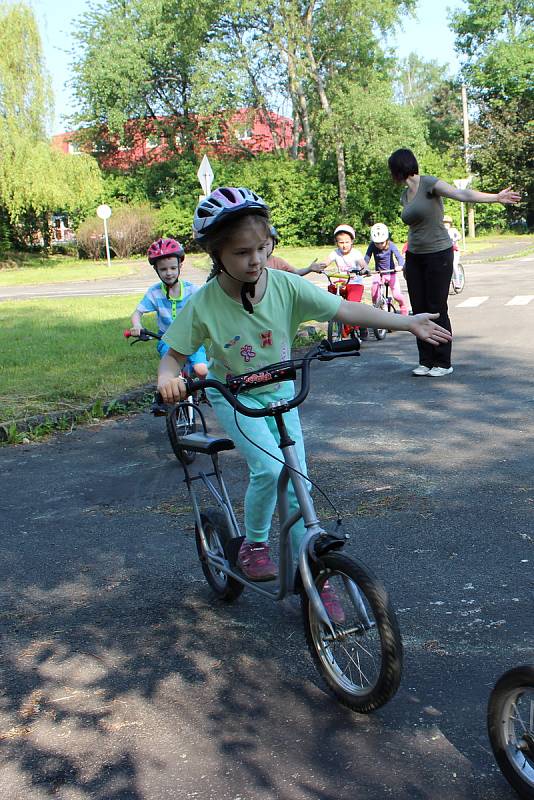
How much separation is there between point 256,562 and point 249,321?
1014 mm

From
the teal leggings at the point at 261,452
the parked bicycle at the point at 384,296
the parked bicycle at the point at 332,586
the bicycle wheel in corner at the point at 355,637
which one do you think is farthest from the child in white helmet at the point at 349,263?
the bicycle wheel in corner at the point at 355,637

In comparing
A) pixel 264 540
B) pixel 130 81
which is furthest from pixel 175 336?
pixel 130 81

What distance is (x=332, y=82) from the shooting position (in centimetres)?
4444

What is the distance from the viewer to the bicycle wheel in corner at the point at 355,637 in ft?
10.3

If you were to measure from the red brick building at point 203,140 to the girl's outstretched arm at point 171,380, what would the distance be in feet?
158

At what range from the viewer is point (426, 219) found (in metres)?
9.80

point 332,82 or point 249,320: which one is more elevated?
point 332,82

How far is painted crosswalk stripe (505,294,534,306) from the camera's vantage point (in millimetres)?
16141

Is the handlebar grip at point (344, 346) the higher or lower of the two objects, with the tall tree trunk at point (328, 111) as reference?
lower

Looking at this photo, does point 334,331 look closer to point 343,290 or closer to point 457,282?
point 343,290

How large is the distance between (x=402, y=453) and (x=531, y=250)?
27866 mm

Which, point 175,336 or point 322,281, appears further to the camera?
point 322,281

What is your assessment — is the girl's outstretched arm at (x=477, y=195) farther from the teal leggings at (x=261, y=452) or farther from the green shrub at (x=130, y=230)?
the green shrub at (x=130, y=230)

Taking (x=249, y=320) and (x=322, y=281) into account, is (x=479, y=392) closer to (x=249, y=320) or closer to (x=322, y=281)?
(x=249, y=320)
